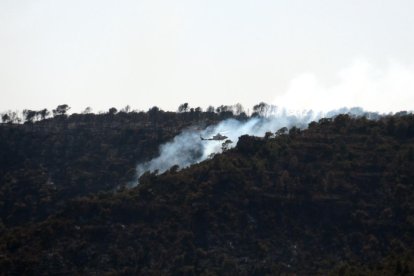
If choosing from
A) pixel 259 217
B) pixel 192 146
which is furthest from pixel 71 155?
pixel 259 217

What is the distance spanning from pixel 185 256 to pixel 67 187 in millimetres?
54815

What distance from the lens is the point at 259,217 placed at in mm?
110562

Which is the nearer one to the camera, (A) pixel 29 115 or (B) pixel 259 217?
(B) pixel 259 217

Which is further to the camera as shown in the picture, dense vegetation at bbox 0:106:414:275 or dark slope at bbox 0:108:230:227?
dark slope at bbox 0:108:230:227

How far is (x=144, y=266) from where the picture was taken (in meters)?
101

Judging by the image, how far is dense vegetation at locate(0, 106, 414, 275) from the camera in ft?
333

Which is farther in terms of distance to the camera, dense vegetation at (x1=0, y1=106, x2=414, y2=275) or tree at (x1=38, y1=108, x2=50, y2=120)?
tree at (x1=38, y1=108, x2=50, y2=120)

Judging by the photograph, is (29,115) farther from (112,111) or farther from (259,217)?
(259,217)

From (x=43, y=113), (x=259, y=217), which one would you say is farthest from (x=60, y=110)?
(x=259, y=217)

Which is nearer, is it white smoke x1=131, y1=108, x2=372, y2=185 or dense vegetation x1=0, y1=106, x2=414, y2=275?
dense vegetation x1=0, y1=106, x2=414, y2=275

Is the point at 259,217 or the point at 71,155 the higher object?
the point at 71,155

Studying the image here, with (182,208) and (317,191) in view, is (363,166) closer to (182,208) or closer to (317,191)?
(317,191)

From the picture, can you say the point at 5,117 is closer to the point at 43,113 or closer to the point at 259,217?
the point at 43,113

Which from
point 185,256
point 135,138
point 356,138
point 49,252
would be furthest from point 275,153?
point 135,138
